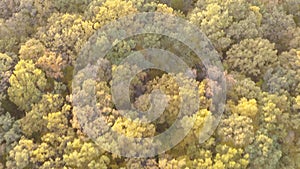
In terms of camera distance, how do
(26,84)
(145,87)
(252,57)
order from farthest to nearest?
(252,57)
(145,87)
(26,84)

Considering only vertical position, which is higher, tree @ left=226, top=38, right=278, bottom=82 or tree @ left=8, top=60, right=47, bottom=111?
tree @ left=226, top=38, right=278, bottom=82

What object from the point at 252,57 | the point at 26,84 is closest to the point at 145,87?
the point at 26,84

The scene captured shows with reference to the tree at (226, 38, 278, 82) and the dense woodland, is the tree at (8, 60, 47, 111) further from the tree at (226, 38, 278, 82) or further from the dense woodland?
the tree at (226, 38, 278, 82)

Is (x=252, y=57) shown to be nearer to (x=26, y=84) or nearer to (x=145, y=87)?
(x=145, y=87)

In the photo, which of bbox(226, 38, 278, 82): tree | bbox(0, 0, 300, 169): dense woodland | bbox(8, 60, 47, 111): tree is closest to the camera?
bbox(0, 0, 300, 169): dense woodland

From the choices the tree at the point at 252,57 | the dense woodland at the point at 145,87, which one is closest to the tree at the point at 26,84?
the dense woodland at the point at 145,87

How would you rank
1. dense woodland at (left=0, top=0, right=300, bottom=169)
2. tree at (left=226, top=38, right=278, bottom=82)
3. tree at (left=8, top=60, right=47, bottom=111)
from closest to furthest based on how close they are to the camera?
dense woodland at (left=0, top=0, right=300, bottom=169)
tree at (left=8, top=60, right=47, bottom=111)
tree at (left=226, top=38, right=278, bottom=82)

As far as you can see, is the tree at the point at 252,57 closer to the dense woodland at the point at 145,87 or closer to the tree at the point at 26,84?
the dense woodland at the point at 145,87

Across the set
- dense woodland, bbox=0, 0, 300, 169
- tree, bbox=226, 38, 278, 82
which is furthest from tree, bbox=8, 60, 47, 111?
tree, bbox=226, 38, 278, 82
